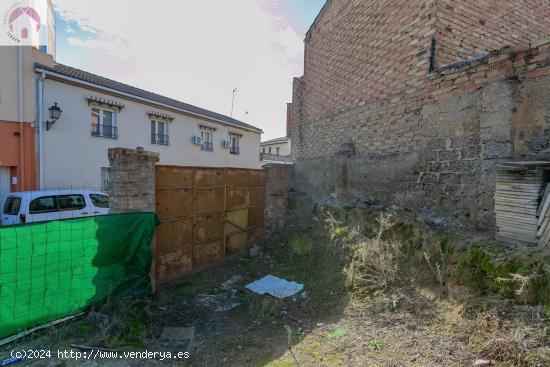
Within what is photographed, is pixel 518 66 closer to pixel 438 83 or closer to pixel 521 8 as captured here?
pixel 438 83

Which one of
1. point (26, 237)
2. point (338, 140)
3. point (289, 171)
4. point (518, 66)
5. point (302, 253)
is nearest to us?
point (26, 237)

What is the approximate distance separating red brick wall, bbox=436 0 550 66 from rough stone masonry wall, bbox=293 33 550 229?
74cm

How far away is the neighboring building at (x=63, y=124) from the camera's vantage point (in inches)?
331

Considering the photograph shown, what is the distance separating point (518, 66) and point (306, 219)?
5180 mm

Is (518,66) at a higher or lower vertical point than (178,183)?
higher

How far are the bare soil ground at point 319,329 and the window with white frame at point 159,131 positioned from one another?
946 centimetres

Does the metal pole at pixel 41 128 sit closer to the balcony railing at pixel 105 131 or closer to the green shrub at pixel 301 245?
the balcony railing at pixel 105 131

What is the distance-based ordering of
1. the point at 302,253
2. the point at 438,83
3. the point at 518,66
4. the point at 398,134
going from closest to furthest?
the point at 518,66
the point at 438,83
the point at 398,134
the point at 302,253

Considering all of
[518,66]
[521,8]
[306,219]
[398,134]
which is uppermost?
[521,8]

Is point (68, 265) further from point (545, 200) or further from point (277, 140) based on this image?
point (277, 140)

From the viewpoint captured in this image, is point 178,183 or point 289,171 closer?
point 178,183

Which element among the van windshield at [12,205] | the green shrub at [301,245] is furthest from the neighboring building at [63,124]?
the green shrub at [301,245]

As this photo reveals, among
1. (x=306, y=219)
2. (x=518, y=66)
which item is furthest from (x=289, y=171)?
(x=518, y=66)

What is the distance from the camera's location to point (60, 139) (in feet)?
30.4
